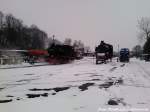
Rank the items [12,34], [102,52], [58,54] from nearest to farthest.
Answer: [58,54]
[102,52]
[12,34]

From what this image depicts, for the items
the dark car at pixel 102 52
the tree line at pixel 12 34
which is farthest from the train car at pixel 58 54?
the tree line at pixel 12 34

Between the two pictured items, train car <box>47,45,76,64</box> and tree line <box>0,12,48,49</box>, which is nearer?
train car <box>47,45,76,64</box>

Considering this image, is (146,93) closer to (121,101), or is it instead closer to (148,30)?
(121,101)

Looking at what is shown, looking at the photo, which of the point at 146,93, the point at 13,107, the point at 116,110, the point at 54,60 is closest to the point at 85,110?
the point at 116,110

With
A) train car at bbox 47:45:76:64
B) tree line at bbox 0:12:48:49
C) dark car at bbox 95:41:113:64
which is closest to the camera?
dark car at bbox 95:41:113:64

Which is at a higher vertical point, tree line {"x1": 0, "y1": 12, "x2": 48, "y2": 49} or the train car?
tree line {"x1": 0, "y1": 12, "x2": 48, "y2": 49}

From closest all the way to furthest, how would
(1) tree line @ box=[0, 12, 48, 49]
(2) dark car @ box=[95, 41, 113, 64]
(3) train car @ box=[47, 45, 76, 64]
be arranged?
(2) dark car @ box=[95, 41, 113, 64] → (3) train car @ box=[47, 45, 76, 64] → (1) tree line @ box=[0, 12, 48, 49]

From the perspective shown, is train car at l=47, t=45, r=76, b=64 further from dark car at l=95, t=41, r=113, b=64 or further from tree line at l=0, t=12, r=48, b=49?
tree line at l=0, t=12, r=48, b=49

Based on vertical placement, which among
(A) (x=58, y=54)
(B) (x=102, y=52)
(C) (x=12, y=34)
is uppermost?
(C) (x=12, y=34)

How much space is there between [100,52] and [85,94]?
114 feet

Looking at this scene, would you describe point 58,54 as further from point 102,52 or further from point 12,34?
point 12,34

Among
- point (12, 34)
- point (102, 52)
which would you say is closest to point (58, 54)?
point (102, 52)

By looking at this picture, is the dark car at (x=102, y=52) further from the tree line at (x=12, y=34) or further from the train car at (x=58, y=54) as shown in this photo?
the tree line at (x=12, y=34)

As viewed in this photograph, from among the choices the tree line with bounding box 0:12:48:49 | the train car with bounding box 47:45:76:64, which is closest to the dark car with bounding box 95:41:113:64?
the train car with bounding box 47:45:76:64
